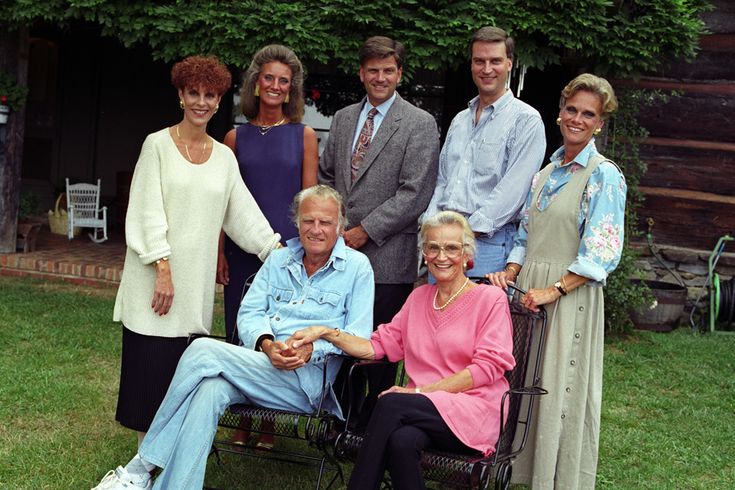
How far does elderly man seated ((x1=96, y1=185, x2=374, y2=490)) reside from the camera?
3279 mm

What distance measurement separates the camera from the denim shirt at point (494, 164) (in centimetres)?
361

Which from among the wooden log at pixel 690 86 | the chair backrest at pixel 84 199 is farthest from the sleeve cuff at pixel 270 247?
the chair backrest at pixel 84 199

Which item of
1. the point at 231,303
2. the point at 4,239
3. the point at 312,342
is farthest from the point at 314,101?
the point at 312,342

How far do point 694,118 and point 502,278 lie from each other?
5564mm

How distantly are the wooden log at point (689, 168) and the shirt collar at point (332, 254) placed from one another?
18.1ft

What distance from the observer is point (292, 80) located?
154 inches

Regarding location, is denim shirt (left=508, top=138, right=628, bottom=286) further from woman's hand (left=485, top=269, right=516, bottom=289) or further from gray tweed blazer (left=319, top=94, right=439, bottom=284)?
gray tweed blazer (left=319, top=94, right=439, bottom=284)

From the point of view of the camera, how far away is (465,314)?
3.31m

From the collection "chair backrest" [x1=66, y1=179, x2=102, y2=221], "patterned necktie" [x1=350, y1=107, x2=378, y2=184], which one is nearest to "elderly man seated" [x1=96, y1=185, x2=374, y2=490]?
"patterned necktie" [x1=350, y1=107, x2=378, y2=184]

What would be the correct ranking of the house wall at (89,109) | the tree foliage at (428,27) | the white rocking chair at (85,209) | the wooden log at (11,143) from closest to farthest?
1. the tree foliage at (428,27)
2. the wooden log at (11,143)
3. the white rocking chair at (85,209)
4. the house wall at (89,109)

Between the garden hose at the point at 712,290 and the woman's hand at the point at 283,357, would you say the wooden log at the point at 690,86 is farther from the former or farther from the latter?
the woman's hand at the point at 283,357

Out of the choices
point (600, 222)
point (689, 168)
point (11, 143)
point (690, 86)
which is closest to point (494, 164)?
point (600, 222)

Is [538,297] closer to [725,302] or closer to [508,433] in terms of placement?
[508,433]

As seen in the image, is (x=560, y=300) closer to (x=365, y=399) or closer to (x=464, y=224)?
(x=464, y=224)
